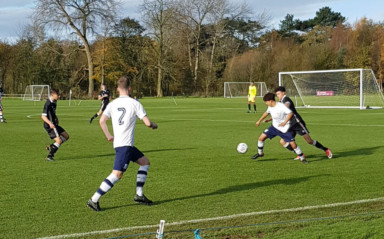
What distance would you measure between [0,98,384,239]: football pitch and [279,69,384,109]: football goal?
24508mm

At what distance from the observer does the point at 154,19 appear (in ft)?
236

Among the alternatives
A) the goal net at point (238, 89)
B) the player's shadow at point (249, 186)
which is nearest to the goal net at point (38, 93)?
the goal net at point (238, 89)

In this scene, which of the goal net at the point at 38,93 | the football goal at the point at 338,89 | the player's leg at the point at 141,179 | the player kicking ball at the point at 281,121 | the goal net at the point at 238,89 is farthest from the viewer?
the goal net at the point at 238,89

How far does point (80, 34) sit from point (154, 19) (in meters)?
12.6

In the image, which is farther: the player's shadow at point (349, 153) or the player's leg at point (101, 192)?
the player's shadow at point (349, 153)

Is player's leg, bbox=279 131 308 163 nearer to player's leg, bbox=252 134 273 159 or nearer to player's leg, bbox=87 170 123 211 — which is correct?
player's leg, bbox=252 134 273 159

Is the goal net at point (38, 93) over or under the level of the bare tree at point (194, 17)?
under

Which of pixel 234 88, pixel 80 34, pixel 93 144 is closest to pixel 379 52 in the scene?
pixel 234 88

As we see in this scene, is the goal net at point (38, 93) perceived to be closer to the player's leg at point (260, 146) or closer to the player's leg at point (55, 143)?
the player's leg at point (55, 143)

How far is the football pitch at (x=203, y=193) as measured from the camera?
5719mm

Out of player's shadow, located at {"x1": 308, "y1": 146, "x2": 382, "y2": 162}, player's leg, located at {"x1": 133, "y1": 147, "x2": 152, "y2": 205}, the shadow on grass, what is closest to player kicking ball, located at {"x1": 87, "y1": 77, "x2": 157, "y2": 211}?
player's leg, located at {"x1": 133, "y1": 147, "x2": 152, "y2": 205}

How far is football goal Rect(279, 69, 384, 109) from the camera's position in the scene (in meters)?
37.0

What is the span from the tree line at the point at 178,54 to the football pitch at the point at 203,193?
185 feet

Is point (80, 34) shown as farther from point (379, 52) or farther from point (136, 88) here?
point (379, 52)
